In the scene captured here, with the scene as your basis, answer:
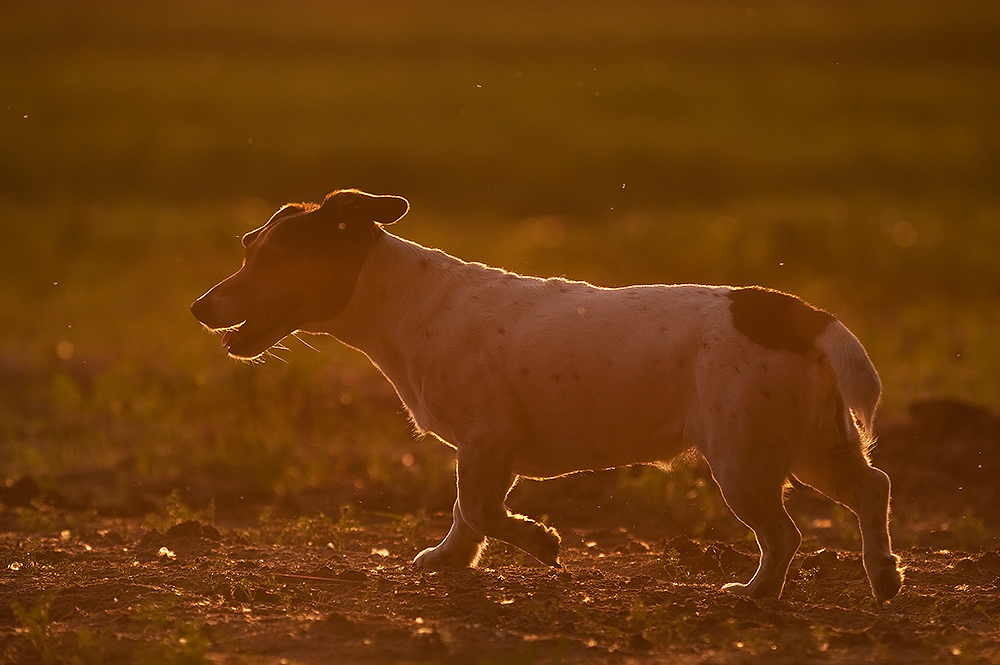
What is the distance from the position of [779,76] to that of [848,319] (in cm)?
2865

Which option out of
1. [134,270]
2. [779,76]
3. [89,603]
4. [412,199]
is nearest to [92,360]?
[134,270]

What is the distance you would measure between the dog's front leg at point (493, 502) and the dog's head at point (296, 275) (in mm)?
1219

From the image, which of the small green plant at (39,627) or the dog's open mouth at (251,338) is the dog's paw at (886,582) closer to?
the dog's open mouth at (251,338)

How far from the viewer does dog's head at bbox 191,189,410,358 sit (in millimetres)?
7859

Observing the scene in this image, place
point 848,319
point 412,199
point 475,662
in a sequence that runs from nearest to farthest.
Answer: point 475,662, point 848,319, point 412,199

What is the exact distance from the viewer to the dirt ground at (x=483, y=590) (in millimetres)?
6195

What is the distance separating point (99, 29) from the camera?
51562mm

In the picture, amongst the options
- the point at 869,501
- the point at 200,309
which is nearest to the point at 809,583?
the point at 869,501

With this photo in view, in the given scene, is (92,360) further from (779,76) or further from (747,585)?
(779,76)

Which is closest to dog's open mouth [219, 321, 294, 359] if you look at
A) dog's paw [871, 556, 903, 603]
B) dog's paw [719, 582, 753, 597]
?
dog's paw [719, 582, 753, 597]

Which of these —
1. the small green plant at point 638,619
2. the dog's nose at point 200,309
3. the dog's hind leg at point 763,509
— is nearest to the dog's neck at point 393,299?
the dog's nose at point 200,309

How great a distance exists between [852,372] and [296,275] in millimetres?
2981

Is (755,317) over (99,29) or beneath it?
beneath

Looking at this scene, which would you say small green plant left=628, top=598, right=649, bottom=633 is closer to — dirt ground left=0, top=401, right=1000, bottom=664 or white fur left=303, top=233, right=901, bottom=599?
dirt ground left=0, top=401, right=1000, bottom=664
